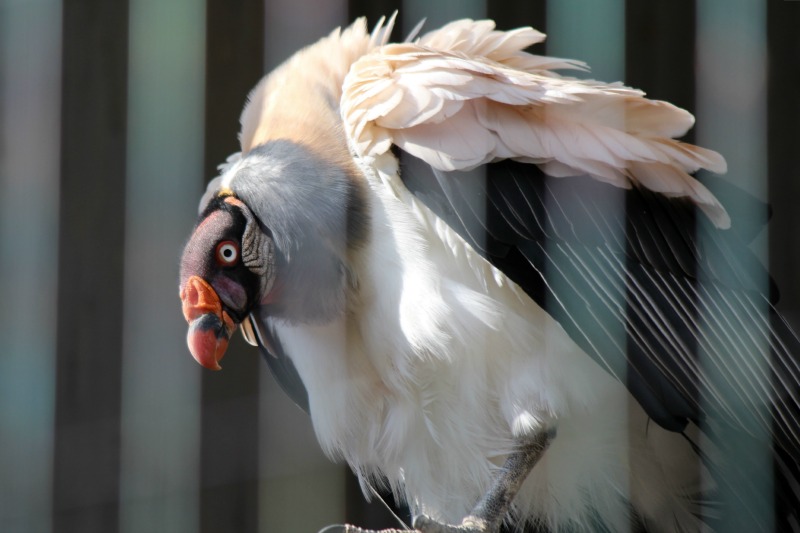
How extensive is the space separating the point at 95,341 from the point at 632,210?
179 centimetres

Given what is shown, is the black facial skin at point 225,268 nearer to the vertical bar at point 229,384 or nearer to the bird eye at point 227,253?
the bird eye at point 227,253

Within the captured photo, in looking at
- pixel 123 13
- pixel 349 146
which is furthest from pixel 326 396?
pixel 123 13

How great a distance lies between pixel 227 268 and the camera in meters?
2.89

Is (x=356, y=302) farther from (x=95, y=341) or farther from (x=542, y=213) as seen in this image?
(x=95, y=341)

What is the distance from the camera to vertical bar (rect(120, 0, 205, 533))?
10.5ft

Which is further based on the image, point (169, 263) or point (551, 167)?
point (169, 263)

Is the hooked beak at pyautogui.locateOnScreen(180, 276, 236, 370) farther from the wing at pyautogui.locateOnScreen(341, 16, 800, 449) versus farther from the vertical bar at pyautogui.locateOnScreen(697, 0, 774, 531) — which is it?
the vertical bar at pyautogui.locateOnScreen(697, 0, 774, 531)

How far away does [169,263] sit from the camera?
11.9ft

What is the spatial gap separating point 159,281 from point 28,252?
0.38 metres

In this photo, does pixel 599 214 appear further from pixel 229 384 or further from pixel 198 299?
pixel 229 384

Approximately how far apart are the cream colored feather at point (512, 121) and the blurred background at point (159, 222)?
0.51 meters

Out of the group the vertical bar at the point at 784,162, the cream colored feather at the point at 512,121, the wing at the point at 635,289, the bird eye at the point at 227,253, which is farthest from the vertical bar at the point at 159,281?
the vertical bar at the point at 784,162

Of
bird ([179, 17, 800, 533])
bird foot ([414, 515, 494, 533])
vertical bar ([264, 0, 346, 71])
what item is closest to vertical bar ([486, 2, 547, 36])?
vertical bar ([264, 0, 346, 71])

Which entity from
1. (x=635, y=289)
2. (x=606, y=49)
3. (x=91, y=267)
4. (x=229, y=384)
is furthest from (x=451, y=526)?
(x=91, y=267)
